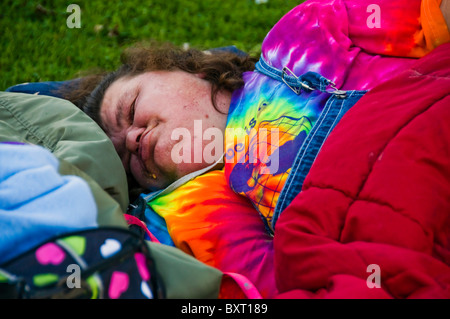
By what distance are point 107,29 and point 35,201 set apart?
277 centimetres

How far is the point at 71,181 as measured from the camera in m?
1.36

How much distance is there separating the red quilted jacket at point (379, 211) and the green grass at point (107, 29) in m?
1.98

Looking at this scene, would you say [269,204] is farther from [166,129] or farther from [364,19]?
[364,19]

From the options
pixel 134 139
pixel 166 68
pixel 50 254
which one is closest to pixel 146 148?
pixel 134 139

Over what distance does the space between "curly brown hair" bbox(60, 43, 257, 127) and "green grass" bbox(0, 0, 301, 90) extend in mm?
750

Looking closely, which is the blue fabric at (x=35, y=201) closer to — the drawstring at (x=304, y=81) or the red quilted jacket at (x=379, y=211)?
the red quilted jacket at (x=379, y=211)

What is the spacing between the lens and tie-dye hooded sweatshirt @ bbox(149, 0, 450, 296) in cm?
185

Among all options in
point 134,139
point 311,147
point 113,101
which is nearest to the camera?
point 311,147

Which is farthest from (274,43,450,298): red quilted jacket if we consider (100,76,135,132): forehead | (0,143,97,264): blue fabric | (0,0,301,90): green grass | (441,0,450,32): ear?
(0,0,301,90): green grass

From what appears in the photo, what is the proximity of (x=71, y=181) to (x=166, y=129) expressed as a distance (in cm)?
81

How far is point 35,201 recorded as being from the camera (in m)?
1.27

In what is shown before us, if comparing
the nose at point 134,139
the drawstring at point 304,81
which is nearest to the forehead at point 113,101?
the nose at point 134,139

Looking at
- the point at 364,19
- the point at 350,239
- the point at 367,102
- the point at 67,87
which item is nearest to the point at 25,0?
the point at 67,87

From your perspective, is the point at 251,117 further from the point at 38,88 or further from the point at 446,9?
the point at 38,88
